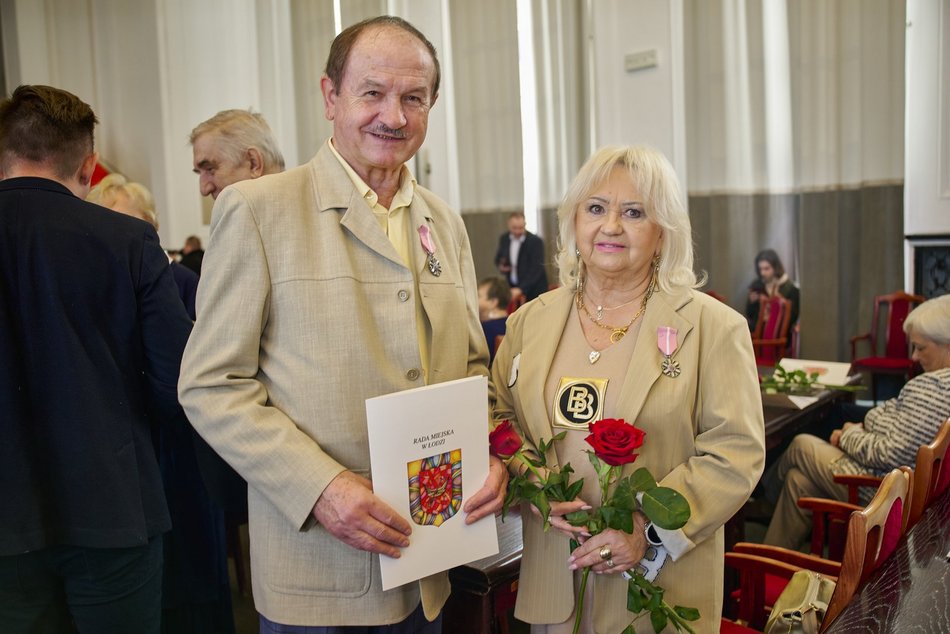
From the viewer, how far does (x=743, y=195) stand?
295 inches

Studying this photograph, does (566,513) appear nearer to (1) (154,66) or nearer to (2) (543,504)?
(2) (543,504)

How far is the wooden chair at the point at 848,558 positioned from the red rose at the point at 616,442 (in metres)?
0.44

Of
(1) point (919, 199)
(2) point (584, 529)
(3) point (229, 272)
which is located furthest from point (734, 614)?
(1) point (919, 199)

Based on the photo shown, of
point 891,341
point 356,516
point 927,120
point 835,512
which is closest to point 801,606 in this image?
point 835,512

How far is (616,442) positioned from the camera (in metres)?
1.36

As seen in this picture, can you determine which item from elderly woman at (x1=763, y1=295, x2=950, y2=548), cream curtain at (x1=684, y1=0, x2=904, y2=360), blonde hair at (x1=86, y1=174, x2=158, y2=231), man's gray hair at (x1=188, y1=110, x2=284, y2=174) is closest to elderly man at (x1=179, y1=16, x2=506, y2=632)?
man's gray hair at (x1=188, y1=110, x2=284, y2=174)

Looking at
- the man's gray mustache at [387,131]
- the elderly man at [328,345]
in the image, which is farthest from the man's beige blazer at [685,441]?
the man's gray mustache at [387,131]

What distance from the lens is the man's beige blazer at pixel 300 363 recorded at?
132 cm

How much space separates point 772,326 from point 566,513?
18.9 feet

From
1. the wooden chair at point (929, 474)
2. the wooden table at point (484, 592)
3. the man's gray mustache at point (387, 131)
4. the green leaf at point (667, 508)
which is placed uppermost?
the man's gray mustache at point (387, 131)

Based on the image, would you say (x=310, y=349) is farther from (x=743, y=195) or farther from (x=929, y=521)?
(x=743, y=195)

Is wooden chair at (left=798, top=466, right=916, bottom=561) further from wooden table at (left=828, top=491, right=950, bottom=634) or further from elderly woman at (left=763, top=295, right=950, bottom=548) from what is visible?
wooden table at (left=828, top=491, right=950, bottom=634)

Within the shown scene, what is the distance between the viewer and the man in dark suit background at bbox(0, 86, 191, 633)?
1.74 metres

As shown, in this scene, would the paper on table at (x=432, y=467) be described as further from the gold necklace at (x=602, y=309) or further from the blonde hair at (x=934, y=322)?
the blonde hair at (x=934, y=322)
